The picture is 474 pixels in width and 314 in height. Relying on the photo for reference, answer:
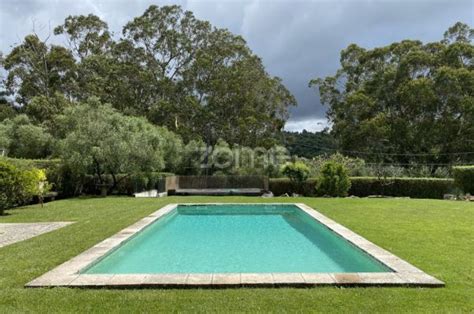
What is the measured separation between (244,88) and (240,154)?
8.56 metres

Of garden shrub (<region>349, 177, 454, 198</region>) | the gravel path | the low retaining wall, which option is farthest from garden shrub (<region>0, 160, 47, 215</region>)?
garden shrub (<region>349, 177, 454, 198</region>)

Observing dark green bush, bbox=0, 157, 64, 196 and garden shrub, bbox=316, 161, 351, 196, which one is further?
garden shrub, bbox=316, 161, 351, 196

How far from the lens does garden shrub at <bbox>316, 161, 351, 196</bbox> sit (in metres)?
16.0

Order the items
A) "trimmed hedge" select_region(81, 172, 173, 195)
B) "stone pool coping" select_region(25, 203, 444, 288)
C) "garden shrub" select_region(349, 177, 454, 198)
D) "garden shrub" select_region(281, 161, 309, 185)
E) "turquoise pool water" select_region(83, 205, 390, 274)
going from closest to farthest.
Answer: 1. "stone pool coping" select_region(25, 203, 444, 288)
2. "turquoise pool water" select_region(83, 205, 390, 274)
3. "garden shrub" select_region(349, 177, 454, 198)
4. "trimmed hedge" select_region(81, 172, 173, 195)
5. "garden shrub" select_region(281, 161, 309, 185)

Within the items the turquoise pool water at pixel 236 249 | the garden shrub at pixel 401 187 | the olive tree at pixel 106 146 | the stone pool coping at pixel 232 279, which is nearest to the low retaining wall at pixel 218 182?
the olive tree at pixel 106 146

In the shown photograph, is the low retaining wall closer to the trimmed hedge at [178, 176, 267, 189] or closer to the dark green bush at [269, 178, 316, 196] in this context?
the trimmed hedge at [178, 176, 267, 189]

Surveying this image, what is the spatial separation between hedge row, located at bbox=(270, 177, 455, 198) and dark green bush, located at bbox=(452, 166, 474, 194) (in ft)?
2.62

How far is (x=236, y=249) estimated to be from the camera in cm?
710

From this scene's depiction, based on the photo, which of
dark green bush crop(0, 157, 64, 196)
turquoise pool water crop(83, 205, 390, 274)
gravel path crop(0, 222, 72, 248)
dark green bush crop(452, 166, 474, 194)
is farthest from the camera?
dark green bush crop(452, 166, 474, 194)

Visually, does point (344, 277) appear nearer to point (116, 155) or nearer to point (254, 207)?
point (254, 207)

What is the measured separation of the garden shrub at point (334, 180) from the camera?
1602 cm

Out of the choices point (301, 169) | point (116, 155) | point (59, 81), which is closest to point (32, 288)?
point (116, 155)

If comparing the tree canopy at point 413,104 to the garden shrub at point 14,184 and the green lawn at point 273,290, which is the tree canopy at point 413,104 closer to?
the green lawn at point 273,290

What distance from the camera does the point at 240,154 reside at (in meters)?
21.9
